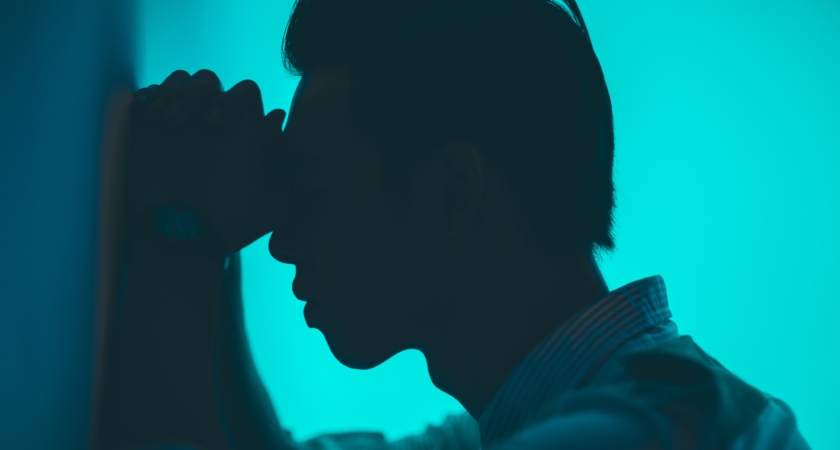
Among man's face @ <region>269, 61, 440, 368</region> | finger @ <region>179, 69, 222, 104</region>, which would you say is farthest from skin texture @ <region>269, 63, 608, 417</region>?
finger @ <region>179, 69, 222, 104</region>

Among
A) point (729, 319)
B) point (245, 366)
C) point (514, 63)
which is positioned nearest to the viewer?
point (514, 63)

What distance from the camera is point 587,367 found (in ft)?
2.23

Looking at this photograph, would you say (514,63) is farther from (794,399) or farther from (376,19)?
(794,399)

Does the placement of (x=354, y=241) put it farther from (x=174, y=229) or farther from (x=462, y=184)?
(x=174, y=229)

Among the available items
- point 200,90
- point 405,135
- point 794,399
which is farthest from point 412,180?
point 794,399

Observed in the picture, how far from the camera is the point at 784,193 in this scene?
1087mm

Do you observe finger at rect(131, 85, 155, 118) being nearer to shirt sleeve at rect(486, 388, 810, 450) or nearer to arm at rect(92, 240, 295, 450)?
arm at rect(92, 240, 295, 450)

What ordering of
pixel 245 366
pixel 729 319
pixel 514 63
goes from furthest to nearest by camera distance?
1. pixel 729 319
2. pixel 245 366
3. pixel 514 63

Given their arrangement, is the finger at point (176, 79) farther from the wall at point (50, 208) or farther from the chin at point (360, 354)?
the chin at point (360, 354)

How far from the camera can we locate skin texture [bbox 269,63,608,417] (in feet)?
2.42

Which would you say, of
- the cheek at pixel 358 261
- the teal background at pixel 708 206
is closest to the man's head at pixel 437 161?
the cheek at pixel 358 261

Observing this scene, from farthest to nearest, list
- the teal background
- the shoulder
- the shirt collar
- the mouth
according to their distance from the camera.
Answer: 1. the teal background
2. the mouth
3. the shirt collar
4. the shoulder

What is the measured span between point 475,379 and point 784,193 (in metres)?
0.67

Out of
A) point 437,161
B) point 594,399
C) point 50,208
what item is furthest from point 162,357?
point 594,399
